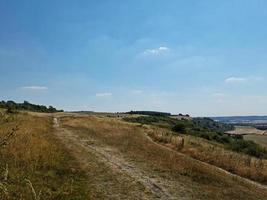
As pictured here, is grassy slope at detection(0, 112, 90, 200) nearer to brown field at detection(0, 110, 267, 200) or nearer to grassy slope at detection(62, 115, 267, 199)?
brown field at detection(0, 110, 267, 200)

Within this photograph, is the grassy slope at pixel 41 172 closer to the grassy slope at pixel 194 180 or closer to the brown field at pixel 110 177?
the brown field at pixel 110 177

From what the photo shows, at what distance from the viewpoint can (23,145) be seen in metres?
21.0

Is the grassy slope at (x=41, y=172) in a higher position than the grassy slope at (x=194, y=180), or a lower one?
higher

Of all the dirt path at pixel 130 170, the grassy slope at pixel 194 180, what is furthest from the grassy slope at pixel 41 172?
the grassy slope at pixel 194 180

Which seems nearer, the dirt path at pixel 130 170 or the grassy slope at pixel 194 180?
the dirt path at pixel 130 170

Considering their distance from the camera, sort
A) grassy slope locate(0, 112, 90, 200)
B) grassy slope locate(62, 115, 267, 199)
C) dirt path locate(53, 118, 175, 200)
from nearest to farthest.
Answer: grassy slope locate(0, 112, 90, 200)
dirt path locate(53, 118, 175, 200)
grassy slope locate(62, 115, 267, 199)

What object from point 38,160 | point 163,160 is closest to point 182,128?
point 163,160

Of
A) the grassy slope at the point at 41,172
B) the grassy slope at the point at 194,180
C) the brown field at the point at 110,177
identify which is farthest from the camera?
the grassy slope at the point at 194,180

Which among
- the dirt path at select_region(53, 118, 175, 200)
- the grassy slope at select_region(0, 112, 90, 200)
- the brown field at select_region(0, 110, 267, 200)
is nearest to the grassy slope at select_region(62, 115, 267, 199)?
the brown field at select_region(0, 110, 267, 200)

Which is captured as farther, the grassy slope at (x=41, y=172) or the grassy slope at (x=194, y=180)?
the grassy slope at (x=194, y=180)

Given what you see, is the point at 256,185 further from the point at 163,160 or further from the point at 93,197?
the point at 93,197

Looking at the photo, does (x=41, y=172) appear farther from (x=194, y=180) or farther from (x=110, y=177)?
(x=194, y=180)

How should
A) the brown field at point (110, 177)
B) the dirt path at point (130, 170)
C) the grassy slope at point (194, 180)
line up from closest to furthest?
the brown field at point (110, 177), the dirt path at point (130, 170), the grassy slope at point (194, 180)

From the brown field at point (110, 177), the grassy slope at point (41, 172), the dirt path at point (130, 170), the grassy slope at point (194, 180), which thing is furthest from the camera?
the grassy slope at point (194, 180)
